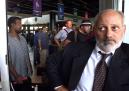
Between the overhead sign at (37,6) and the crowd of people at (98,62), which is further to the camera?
the overhead sign at (37,6)

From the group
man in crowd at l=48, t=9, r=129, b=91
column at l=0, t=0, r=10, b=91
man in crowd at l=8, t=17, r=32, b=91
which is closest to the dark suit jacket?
man in crowd at l=48, t=9, r=129, b=91

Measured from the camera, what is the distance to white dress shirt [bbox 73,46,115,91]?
2.08m

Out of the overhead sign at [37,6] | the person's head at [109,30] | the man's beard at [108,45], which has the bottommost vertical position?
the man's beard at [108,45]

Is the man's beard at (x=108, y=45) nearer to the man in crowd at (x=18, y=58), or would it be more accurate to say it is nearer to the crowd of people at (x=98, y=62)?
the crowd of people at (x=98, y=62)

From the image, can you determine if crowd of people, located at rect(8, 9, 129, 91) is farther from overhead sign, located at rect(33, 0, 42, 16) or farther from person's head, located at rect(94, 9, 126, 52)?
overhead sign, located at rect(33, 0, 42, 16)

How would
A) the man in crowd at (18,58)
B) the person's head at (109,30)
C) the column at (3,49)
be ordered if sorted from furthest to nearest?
the man in crowd at (18,58) → the column at (3,49) → the person's head at (109,30)

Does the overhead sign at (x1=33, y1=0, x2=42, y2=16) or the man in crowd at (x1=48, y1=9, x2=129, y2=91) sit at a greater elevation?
the overhead sign at (x1=33, y1=0, x2=42, y2=16)

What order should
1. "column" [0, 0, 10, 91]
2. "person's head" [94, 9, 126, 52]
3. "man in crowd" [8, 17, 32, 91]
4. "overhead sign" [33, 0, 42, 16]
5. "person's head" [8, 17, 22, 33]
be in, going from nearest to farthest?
"person's head" [94, 9, 126, 52]
"column" [0, 0, 10, 91]
"man in crowd" [8, 17, 32, 91]
"person's head" [8, 17, 22, 33]
"overhead sign" [33, 0, 42, 16]

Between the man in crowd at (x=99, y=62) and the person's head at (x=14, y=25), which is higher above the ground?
the person's head at (x=14, y=25)

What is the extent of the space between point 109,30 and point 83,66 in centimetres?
31

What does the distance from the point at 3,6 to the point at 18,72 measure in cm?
119

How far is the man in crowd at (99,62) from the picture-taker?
2018mm

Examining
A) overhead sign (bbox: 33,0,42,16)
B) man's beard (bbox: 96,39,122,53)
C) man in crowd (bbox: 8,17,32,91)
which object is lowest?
man in crowd (bbox: 8,17,32,91)

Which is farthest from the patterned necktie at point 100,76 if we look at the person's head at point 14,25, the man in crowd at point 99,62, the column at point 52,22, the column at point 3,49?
the column at point 52,22
